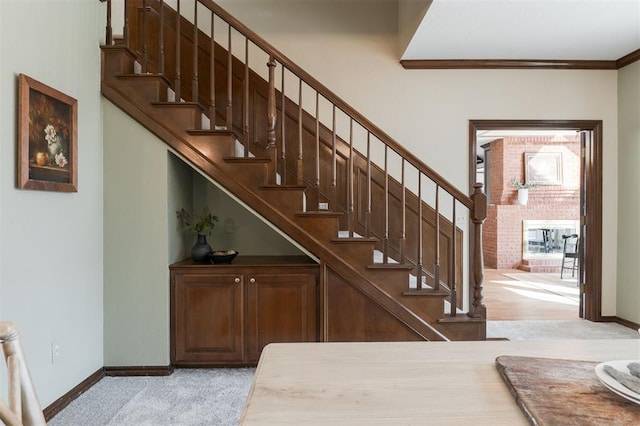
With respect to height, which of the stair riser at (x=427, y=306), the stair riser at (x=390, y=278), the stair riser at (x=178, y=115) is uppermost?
the stair riser at (x=178, y=115)

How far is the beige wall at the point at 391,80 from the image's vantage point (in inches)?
159

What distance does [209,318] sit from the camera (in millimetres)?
2957

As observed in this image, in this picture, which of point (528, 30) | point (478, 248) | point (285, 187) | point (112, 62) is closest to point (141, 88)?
point (112, 62)

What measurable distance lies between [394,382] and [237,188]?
224 centimetres

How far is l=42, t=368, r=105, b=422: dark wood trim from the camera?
2293mm

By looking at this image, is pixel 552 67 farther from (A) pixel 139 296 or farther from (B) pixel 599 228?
(A) pixel 139 296

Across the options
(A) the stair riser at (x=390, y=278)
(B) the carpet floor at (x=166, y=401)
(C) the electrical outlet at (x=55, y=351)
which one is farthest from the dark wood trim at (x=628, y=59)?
(C) the electrical outlet at (x=55, y=351)

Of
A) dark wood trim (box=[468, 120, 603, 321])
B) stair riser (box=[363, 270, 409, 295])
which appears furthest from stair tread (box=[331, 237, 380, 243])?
dark wood trim (box=[468, 120, 603, 321])

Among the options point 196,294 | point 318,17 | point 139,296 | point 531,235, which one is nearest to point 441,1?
point 318,17

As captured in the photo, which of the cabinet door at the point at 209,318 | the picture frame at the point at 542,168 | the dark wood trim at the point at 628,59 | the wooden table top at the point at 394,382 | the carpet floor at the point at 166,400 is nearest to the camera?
the wooden table top at the point at 394,382

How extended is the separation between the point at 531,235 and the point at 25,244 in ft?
28.4

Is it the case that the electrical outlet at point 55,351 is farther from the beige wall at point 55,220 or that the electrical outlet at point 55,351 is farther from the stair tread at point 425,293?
the stair tread at point 425,293

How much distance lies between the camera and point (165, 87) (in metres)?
3.00

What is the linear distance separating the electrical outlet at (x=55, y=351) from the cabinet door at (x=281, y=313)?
47.5 inches
